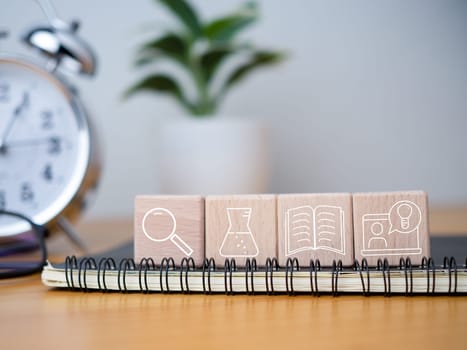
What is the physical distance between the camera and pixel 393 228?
20.4 inches

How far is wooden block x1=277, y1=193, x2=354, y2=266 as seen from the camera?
523 millimetres

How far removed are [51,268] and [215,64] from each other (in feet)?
2.47

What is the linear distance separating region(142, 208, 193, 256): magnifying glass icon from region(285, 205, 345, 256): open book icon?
108mm

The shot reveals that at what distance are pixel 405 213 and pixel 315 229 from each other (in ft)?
0.30

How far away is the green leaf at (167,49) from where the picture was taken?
1.13m

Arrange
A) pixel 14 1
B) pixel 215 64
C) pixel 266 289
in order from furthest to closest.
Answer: pixel 14 1 < pixel 215 64 < pixel 266 289

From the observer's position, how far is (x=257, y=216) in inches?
21.2

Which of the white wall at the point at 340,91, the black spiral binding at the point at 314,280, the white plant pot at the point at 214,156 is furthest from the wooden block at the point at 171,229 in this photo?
the white wall at the point at 340,91

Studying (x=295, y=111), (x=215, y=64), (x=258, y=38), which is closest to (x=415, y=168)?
(x=295, y=111)

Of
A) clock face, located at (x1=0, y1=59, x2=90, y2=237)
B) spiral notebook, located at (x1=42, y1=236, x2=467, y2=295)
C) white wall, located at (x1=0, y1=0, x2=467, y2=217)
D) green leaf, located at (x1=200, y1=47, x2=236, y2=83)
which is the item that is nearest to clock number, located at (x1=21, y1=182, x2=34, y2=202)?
clock face, located at (x1=0, y1=59, x2=90, y2=237)

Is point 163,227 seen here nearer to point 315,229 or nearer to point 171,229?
point 171,229

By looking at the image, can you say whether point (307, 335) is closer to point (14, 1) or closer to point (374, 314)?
point (374, 314)

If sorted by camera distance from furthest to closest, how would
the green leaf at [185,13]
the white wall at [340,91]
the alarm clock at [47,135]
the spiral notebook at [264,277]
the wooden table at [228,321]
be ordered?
the white wall at [340,91]
the green leaf at [185,13]
the alarm clock at [47,135]
the spiral notebook at [264,277]
the wooden table at [228,321]

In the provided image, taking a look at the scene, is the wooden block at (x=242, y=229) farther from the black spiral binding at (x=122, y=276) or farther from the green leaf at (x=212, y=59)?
the green leaf at (x=212, y=59)
